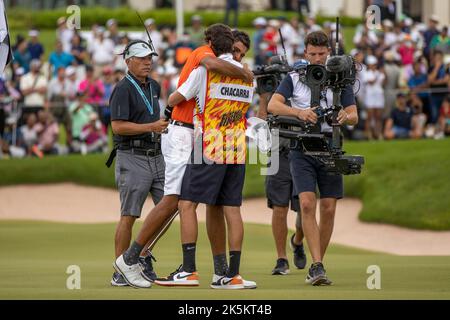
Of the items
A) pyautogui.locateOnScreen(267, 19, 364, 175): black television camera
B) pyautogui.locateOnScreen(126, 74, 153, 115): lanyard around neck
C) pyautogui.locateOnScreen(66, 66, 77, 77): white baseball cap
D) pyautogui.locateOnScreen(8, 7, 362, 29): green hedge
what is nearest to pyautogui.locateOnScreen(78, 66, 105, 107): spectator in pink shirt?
pyautogui.locateOnScreen(66, 66, 77, 77): white baseball cap

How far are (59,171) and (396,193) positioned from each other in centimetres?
735

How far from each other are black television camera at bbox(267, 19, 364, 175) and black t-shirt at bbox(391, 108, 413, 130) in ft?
45.5

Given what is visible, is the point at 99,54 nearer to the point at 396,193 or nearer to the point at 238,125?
the point at 396,193

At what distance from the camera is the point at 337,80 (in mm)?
11594

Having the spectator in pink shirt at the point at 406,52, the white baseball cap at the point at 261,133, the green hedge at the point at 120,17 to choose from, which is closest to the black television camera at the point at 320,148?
the white baseball cap at the point at 261,133

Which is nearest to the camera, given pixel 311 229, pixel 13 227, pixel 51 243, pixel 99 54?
pixel 311 229

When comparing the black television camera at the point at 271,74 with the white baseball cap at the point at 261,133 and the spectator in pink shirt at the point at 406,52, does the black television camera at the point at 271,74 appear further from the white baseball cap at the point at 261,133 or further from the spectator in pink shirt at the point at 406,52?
the spectator in pink shirt at the point at 406,52

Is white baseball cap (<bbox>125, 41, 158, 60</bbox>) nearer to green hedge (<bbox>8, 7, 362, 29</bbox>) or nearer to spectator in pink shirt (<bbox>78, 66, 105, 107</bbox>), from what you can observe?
spectator in pink shirt (<bbox>78, 66, 105, 107</bbox>)

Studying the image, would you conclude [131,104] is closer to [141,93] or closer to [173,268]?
[141,93]

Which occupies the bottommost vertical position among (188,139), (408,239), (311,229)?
(408,239)

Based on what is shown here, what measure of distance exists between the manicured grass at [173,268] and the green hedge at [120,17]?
1019 inches

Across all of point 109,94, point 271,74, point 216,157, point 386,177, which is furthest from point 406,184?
point 216,157

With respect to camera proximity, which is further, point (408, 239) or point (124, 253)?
point (408, 239)

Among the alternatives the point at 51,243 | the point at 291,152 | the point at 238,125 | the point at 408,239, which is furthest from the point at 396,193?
the point at 238,125
